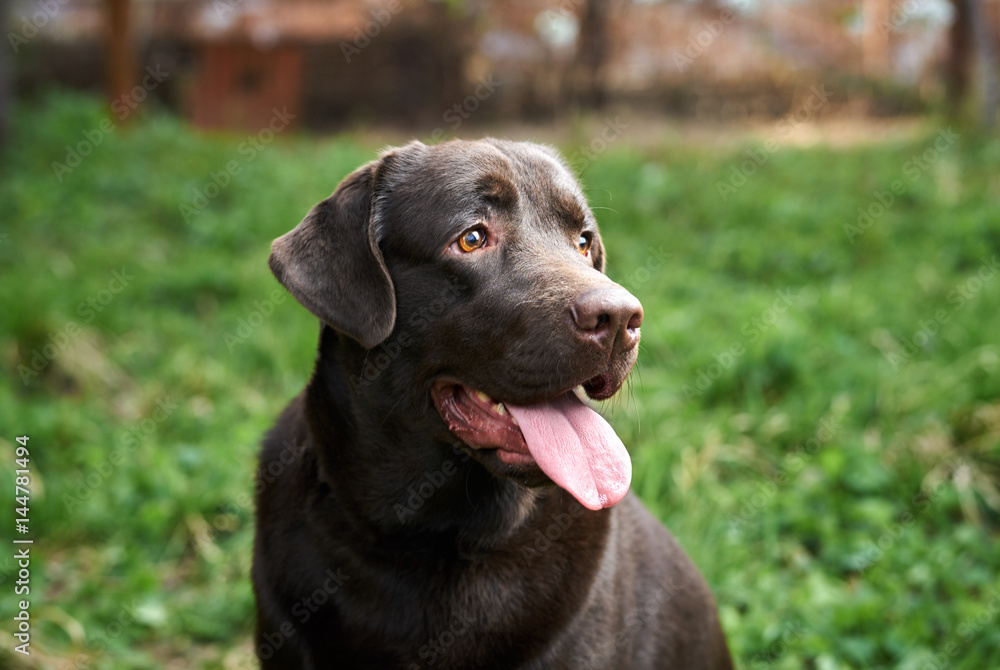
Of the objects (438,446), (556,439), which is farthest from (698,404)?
(556,439)

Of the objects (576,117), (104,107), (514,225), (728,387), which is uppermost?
(514,225)

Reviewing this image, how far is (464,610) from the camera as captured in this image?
235 centimetres

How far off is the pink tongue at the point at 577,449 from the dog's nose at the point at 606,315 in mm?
246

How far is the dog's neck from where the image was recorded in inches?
94.0

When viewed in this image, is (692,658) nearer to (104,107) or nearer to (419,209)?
(419,209)

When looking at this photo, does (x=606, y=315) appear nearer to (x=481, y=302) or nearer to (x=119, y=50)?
(x=481, y=302)

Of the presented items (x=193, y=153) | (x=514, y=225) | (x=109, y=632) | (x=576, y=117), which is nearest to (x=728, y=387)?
(x=514, y=225)

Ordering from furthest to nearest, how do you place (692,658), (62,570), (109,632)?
(62,570) < (109,632) < (692,658)

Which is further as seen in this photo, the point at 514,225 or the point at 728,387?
the point at 728,387

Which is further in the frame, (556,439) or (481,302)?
(481,302)

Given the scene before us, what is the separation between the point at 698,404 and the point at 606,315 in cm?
266

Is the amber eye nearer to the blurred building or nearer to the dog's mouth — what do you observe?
the dog's mouth

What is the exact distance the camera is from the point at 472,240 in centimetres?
234

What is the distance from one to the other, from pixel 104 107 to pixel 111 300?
22.4ft
